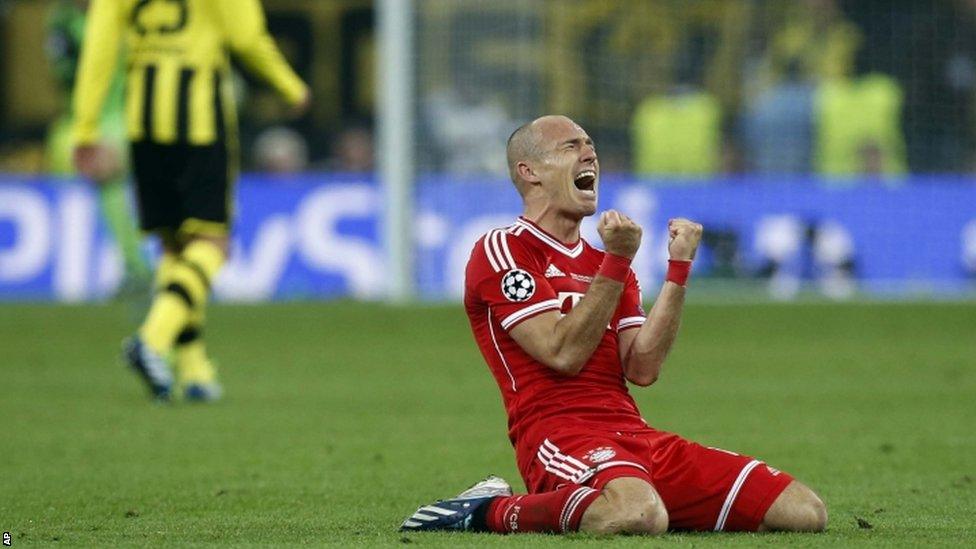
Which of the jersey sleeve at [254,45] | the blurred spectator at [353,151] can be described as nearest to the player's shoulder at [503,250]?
the jersey sleeve at [254,45]

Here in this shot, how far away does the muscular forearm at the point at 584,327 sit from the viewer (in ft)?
18.7

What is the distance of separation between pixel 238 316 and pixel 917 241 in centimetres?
623

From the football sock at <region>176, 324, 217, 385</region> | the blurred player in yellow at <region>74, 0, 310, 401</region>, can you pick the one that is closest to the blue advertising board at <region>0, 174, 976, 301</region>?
the blurred player in yellow at <region>74, 0, 310, 401</region>

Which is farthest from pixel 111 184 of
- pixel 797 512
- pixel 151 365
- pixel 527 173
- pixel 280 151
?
pixel 797 512

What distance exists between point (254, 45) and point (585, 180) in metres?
4.95

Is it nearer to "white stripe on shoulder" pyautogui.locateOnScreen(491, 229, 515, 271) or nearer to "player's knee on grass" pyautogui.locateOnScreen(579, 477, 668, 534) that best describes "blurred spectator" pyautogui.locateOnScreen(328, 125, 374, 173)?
"white stripe on shoulder" pyautogui.locateOnScreen(491, 229, 515, 271)

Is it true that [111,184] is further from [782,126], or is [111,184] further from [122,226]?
[782,126]

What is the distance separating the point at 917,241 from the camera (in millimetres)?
18516

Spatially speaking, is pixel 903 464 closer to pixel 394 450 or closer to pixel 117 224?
pixel 394 450

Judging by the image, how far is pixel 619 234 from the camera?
5.64 m

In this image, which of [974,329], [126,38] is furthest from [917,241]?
[126,38]

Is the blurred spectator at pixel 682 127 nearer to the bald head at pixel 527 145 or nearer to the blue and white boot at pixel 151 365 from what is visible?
the blue and white boot at pixel 151 365

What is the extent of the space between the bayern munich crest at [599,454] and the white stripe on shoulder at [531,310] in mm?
425

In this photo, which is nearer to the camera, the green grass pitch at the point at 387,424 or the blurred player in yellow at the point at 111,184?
the green grass pitch at the point at 387,424
